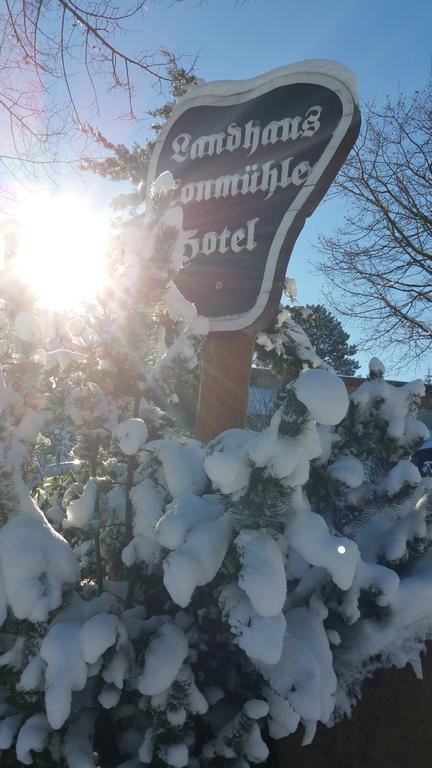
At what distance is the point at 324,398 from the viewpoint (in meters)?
1.10

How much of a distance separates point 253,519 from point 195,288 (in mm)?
2099

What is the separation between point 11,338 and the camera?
1.57 metres

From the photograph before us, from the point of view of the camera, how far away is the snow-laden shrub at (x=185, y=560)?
1.23m

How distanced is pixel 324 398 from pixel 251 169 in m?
2.30

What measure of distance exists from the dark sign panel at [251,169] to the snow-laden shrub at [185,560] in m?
1.25

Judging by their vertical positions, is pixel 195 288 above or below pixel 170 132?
below

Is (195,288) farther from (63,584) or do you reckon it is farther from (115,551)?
(63,584)

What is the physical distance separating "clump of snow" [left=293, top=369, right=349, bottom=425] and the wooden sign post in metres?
1.83

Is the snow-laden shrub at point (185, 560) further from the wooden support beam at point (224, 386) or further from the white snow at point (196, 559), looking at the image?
the wooden support beam at point (224, 386)

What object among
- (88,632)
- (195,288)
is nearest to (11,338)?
(88,632)

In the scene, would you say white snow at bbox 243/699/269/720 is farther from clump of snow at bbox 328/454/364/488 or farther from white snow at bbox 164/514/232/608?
clump of snow at bbox 328/454/364/488

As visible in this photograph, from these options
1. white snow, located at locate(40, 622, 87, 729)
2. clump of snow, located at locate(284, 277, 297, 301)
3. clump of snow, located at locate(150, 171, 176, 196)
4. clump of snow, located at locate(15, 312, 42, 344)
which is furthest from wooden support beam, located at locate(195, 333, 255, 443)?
white snow, located at locate(40, 622, 87, 729)

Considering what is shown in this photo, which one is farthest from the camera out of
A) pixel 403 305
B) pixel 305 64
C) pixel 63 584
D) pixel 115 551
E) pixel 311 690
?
pixel 403 305

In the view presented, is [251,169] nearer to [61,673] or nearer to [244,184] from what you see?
[244,184]
